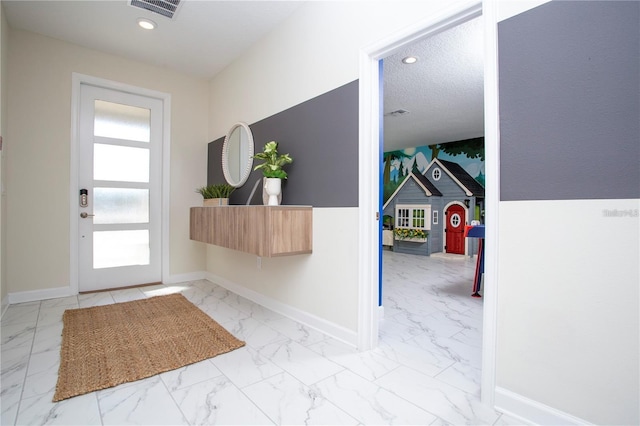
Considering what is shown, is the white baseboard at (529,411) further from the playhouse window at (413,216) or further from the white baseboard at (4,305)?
the playhouse window at (413,216)

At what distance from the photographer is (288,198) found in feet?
8.82

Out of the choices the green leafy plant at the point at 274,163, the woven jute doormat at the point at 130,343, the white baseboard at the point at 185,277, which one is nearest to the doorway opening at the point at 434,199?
the green leafy plant at the point at 274,163

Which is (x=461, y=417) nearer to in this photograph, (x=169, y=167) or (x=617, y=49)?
(x=617, y=49)

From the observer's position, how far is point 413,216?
6.68 meters

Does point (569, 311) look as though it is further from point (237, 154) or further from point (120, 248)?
point (120, 248)

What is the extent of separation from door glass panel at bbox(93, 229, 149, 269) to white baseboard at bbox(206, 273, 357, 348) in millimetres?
1045

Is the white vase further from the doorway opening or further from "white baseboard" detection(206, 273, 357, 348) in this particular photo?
the doorway opening

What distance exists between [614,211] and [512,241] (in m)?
0.35

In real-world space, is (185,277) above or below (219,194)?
below

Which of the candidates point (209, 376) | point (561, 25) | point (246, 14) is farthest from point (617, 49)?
point (246, 14)

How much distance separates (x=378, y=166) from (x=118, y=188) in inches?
117

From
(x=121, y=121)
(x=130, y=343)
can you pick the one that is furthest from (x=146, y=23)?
(x=130, y=343)

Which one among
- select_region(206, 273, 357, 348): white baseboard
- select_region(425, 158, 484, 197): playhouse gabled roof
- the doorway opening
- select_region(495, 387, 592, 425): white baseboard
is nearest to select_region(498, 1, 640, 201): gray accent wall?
the doorway opening

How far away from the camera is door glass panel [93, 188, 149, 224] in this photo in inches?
133
